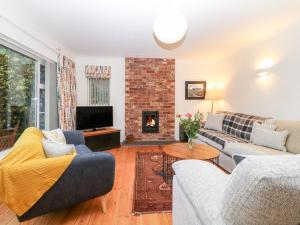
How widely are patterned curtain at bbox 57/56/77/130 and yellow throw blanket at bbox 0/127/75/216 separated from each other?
2287 millimetres

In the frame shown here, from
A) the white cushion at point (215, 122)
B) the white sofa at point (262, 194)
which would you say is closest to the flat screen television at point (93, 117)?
the white cushion at point (215, 122)

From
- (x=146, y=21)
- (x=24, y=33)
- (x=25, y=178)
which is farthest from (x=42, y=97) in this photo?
(x=25, y=178)

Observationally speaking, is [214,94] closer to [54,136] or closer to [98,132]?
[98,132]

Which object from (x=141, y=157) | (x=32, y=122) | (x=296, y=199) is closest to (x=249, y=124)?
(x=141, y=157)

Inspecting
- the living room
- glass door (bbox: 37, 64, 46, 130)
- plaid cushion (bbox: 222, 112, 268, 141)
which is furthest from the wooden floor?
plaid cushion (bbox: 222, 112, 268, 141)

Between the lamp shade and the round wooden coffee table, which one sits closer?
the round wooden coffee table

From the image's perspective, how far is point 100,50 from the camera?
176 inches

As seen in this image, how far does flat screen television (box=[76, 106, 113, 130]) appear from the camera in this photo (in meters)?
4.46

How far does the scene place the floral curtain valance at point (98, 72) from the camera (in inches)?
200

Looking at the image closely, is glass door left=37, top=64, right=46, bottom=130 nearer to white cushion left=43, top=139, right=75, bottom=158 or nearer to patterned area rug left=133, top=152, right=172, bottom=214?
white cushion left=43, top=139, right=75, bottom=158

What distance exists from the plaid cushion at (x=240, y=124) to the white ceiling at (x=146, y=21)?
1512 millimetres

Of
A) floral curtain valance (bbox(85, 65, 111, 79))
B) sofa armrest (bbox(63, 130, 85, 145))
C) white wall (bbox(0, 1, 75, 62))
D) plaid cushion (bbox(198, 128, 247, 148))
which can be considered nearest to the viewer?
white wall (bbox(0, 1, 75, 62))

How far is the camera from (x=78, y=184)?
5.83ft

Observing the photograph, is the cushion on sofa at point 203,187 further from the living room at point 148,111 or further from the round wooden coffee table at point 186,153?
the round wooden coffee table at point 186,153
